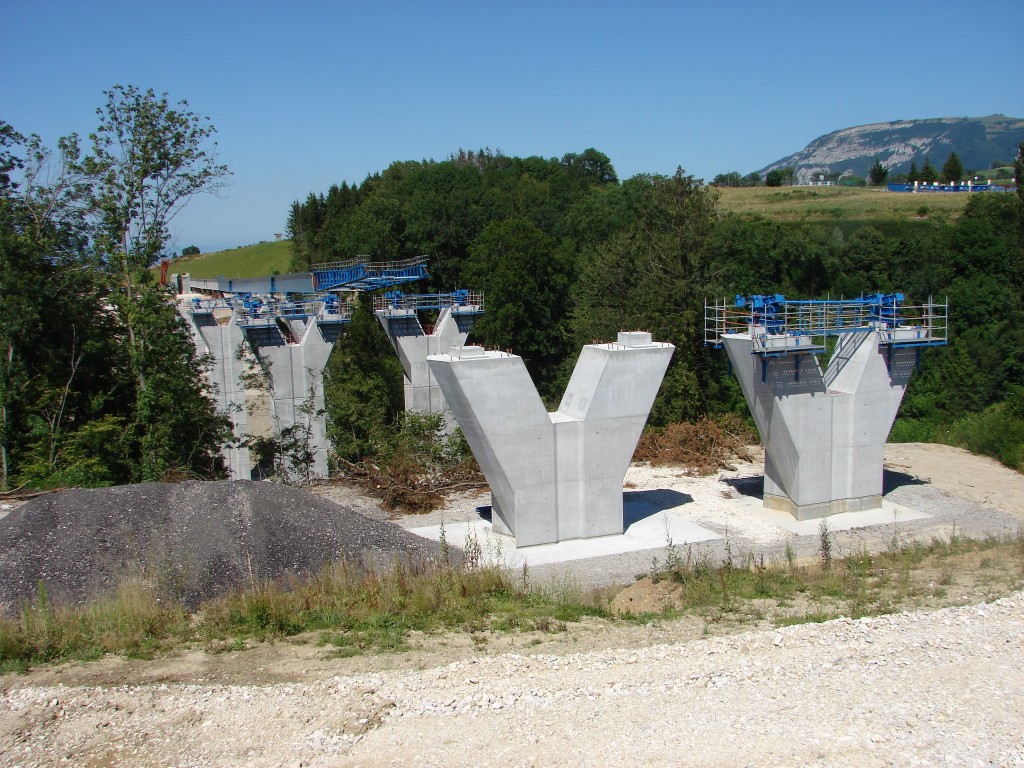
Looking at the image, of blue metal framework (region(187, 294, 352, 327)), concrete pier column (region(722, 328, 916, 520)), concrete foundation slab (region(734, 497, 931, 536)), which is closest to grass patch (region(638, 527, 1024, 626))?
concrete foundation slab (region(734, 497, 931, 536))

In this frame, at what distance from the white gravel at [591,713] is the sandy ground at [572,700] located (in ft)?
0.07

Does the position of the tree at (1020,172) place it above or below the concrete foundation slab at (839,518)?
above

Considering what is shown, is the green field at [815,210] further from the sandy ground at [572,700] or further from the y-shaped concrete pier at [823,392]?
the sandy ground at [572,700]

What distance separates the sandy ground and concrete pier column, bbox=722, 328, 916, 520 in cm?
797

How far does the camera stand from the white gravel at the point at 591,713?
814 cm

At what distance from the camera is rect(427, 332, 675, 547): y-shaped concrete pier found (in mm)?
16938

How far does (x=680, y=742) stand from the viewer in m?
8.31

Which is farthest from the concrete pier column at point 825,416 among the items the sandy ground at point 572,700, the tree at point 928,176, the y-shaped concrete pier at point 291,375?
the tree at point 928,176

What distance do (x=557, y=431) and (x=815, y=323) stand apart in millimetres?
7162

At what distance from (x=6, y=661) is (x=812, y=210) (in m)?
77.4

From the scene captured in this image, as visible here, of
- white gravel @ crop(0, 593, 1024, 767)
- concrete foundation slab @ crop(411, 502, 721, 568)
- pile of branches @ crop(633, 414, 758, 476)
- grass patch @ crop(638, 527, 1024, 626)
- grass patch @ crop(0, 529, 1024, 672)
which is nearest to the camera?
white gravel @ crop(0, 593, 1024, 767)

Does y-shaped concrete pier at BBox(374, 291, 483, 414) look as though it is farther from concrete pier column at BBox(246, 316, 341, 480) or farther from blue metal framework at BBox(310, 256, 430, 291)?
blue metal framework at BBox(310, 256, 430, 291)

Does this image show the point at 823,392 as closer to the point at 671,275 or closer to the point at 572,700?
the point at 572,700

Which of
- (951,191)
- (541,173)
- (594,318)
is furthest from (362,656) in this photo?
(951,191)
